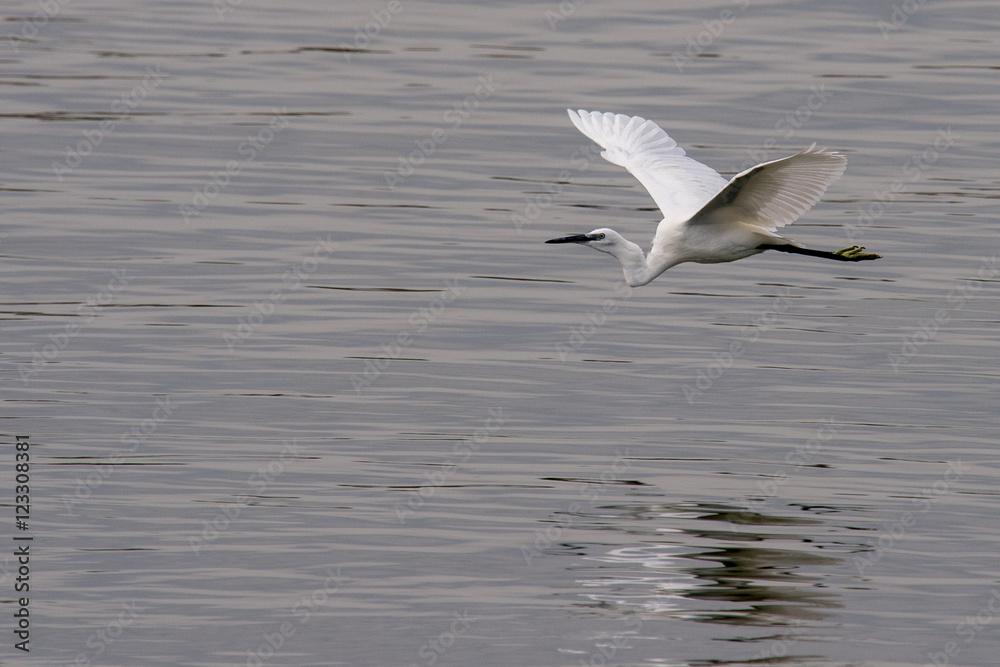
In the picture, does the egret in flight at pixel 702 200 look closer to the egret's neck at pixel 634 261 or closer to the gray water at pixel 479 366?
the egret's neck at pixel 634 261

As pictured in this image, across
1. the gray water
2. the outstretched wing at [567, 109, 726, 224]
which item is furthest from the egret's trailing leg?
the gray water

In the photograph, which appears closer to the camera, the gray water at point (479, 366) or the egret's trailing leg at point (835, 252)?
the gray water at point (479, 366)

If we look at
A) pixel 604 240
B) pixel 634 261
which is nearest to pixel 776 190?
pixel 634 261

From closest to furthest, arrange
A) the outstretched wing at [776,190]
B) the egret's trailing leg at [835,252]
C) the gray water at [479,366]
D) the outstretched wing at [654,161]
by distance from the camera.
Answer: the gray water at [479,366], the outstretched wing at [776,190], the egret's trailing leg at [835,252], the outstretched wing at [654,161]

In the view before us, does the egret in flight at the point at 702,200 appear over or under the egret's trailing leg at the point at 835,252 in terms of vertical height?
over

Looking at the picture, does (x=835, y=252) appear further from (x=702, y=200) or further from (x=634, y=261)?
(x=634, y=261)

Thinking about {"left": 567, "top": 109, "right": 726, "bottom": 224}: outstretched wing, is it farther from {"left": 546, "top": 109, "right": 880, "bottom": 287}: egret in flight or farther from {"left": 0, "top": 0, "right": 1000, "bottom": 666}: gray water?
{"left": 0, "top": 0, "right": 1000, "bottom": 666}: gray water

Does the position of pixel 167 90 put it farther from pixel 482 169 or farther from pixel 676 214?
pixel 676 214

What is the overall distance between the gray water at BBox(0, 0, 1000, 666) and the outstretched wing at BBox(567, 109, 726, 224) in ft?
5.13

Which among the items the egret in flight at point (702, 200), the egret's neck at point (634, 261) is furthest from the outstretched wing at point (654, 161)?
the egret's neck at point (634, 261)

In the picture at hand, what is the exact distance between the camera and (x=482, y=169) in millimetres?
24172

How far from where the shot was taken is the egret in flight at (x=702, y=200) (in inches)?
526

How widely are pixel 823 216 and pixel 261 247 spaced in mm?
7132

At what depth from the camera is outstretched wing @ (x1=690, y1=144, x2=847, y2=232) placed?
12.8m
